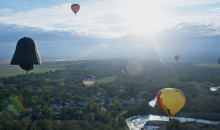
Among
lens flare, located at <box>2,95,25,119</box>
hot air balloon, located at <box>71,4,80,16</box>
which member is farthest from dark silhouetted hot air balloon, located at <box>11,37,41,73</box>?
lens flare, located at <box>2,95,25,119</box>

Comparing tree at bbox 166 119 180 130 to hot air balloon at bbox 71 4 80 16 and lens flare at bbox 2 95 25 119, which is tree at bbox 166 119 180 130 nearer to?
hot air balloon at bbox 71 4 80 16

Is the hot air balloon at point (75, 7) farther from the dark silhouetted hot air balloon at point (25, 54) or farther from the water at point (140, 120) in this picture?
the water at point (140, 120)

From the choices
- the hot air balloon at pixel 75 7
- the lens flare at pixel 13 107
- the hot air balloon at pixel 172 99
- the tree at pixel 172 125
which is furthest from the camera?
the lens flare at pixel 13 107

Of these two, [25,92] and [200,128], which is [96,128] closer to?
[200,128]

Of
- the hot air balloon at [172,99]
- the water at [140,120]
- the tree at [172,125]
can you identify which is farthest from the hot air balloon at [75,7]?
the tree at [172,125]

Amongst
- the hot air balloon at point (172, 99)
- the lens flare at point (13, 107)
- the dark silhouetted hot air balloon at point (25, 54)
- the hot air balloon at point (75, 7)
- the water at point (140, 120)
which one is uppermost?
the hot air balloon at point (75, 7)

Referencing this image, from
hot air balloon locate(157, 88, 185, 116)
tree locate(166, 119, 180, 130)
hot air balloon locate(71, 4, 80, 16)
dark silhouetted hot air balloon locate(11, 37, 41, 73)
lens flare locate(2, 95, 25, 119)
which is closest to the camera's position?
dark silhouetted hot air balloon locate(11, 37, 41, 73)

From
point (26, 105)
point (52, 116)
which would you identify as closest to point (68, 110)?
point (52, 116)

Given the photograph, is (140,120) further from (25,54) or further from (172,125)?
(25,54)

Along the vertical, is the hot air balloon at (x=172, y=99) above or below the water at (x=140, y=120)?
above
